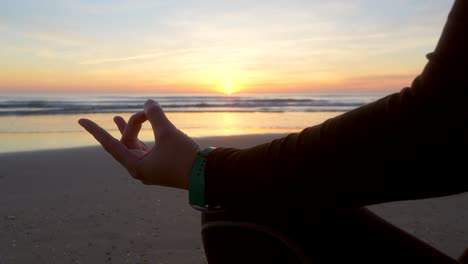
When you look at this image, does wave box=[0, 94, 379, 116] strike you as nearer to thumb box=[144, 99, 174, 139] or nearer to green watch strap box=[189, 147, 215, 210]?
thumb box=[144, 99, 174, 139]

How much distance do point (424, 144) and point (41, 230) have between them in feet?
12.0

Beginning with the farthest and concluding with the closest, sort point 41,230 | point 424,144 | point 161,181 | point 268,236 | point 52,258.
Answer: point 41,230
point 52,258
point 161,181
point 268,236
point 424,144

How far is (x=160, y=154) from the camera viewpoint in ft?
3.80

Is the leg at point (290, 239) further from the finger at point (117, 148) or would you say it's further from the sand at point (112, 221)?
the sand at point (112, 221)

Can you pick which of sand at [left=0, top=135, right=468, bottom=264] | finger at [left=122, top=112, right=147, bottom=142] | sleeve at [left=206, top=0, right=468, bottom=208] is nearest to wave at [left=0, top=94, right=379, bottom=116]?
sand at [left=0, top=135, right=468, bottom=264]

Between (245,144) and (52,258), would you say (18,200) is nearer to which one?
(52,258)

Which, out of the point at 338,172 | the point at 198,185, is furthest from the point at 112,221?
the point at 338,172

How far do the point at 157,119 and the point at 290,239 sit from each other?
461 mm

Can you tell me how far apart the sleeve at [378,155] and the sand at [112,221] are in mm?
2505

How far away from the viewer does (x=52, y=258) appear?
10.8 feet

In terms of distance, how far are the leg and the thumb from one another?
0.26 meters

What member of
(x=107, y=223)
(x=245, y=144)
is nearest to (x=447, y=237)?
(x=107, y=223)

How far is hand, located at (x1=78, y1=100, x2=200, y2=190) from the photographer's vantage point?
113cm

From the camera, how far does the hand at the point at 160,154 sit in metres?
1.13
